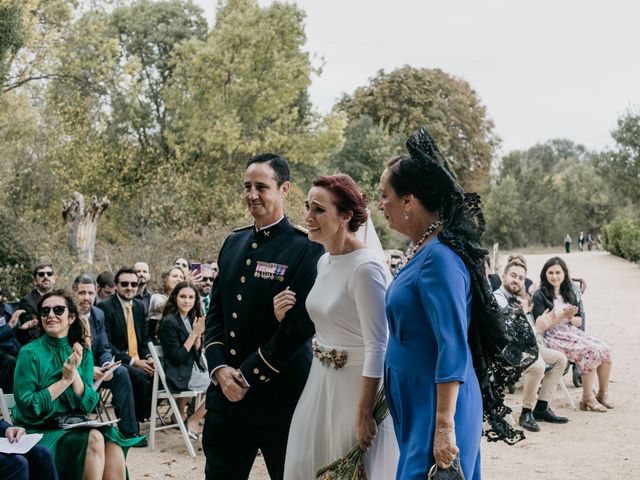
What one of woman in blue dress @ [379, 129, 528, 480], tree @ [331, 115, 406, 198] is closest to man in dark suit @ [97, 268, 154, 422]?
woman in blue dress @ [379, 129, 528, 480]

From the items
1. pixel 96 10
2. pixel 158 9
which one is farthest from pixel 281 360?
pixel 158 9

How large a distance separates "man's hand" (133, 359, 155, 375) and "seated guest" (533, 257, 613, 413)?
459 cm

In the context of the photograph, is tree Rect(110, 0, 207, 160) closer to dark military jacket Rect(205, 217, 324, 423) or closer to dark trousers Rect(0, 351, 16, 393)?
dark trousers Rect(0, 351, 16, 393)

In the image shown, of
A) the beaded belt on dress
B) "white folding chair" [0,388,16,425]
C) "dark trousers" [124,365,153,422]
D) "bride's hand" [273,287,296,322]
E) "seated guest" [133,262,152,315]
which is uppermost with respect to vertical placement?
"bride's hand" [273,287,296,322]

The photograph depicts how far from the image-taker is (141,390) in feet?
27.0

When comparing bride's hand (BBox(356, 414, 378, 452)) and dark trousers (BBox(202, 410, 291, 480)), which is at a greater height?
bride's hand (BBox(356, 414, 378, 452))

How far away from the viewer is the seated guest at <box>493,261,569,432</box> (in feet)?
28.1

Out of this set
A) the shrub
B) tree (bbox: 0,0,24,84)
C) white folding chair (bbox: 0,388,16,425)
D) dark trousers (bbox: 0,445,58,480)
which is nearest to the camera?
dark trousers (bbox: 0,445,58,480)

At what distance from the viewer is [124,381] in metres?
7.69

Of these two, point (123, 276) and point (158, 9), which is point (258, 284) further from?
point (158, 9)

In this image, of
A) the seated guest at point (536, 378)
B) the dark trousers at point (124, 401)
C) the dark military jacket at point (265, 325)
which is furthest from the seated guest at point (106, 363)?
the seated guest at point (536, 378)

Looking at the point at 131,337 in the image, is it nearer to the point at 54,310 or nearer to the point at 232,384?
the point at 54,310

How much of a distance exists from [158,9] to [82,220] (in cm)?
1863

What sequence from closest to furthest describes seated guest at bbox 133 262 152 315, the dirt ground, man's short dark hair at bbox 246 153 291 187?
man's short dark hair at bbox 246 153 291 187 < the dirt ground < seated guest at bbox 133 262 152 315
